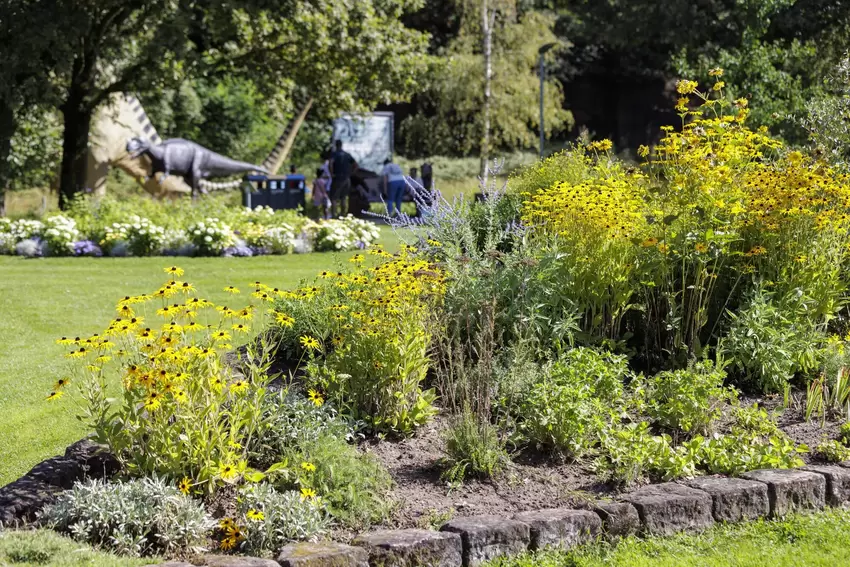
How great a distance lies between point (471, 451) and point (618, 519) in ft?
2.38

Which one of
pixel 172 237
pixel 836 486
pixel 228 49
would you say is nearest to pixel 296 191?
pixel 228 49

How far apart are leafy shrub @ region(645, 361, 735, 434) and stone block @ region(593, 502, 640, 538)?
947 millimetres

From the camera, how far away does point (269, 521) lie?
3.68 m

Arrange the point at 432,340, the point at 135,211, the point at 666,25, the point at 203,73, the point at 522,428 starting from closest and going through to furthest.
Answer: the point at 522,428, the point at 432,340, the point at 135,211, the point at 203,73, the point at 666,25

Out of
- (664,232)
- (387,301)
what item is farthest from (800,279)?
(387,301)

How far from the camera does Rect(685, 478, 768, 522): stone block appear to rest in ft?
13.8

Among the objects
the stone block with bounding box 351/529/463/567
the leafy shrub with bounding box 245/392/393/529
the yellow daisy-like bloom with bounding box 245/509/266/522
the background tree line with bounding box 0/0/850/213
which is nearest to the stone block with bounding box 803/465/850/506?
the stone block with bounding box 351/529/463/567

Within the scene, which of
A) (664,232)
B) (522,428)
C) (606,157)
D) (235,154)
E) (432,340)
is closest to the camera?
(522,428)

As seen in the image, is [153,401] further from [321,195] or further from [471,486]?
[321,195]

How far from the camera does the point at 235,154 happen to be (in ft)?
94.1

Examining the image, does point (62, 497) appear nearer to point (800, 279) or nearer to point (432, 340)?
point (432, 340)

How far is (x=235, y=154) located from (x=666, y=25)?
12631mm

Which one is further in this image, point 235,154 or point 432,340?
point 235,154

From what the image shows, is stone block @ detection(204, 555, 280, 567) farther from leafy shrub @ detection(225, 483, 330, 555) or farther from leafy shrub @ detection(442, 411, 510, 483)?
leafy shrub @ detection(442, 411, 510, 483)
